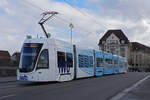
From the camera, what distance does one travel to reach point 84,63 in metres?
27.9

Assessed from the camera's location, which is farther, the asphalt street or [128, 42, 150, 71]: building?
[128, 42, 150, 71]: building

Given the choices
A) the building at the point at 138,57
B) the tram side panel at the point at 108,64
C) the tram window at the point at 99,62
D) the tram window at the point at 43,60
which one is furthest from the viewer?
the building at the point at 138,57

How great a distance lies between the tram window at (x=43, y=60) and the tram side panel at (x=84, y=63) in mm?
6362

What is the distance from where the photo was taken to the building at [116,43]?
378 ft

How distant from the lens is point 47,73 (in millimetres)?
19703

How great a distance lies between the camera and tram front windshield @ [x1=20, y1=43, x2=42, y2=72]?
18938mm

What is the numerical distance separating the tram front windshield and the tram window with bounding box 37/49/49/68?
37 centimetres

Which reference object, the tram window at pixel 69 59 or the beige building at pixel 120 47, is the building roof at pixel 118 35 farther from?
the tram window at pixel 69 59

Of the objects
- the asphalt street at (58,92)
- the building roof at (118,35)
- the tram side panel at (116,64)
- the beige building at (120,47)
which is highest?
the building roof at (118,35)

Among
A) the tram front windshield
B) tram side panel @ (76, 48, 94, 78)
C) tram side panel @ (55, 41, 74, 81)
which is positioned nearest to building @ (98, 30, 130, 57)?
tram side panel @ (76, 48, 94, 78)

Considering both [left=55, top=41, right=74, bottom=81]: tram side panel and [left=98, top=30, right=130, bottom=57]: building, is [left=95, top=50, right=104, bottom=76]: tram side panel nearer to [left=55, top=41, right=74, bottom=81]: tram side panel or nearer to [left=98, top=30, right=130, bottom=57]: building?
[left=55, top=41, right=74, bottom=81]: tram side panel

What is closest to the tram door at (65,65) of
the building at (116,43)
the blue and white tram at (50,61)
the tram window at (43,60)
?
the blue and white tram at (50,61)

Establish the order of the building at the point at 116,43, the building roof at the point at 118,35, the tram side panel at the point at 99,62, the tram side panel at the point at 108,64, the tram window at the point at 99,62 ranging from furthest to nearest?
Result: the building roof at the point at 118,35 < the building at the point at 116,43 < the tram side panel at the point at 108,64 < the tram window at the point at 99,62 < the tram side panel at the point at 99,62

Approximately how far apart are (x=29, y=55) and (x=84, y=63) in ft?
31.8
